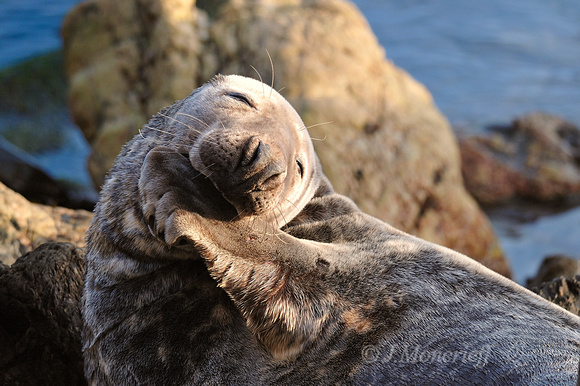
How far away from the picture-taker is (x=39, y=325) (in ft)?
11.9

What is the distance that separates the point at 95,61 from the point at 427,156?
171 inches

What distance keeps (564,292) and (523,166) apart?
271 inches

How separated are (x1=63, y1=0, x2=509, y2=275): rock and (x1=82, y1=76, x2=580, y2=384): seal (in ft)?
12.2

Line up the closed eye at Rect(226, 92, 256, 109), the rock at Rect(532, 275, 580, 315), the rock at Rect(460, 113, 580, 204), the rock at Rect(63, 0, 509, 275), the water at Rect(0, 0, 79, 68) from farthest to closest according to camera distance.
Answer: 1. the water at Rect(0, 0, 79, 68)
2. the rock at Rect(460, 113, 580, 204)
3. the rock at Rect(63, 0, 509, 275)
4. the rock at Rect(532, 275, 580, 315)
5. the closed eye at Rect(226, 92, 256, 109)

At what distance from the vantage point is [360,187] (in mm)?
6891

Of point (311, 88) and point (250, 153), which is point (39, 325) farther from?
point (311, 88)

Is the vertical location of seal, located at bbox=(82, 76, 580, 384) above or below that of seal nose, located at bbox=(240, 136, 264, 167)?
below

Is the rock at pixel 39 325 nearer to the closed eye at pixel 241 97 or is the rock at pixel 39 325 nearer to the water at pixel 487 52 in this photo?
the closed eye at pixel 241 97

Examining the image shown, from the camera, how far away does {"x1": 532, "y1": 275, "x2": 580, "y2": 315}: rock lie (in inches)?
163

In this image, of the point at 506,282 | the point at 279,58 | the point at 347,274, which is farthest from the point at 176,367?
the point at 279,58

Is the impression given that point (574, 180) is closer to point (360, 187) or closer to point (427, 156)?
point (427, 156)

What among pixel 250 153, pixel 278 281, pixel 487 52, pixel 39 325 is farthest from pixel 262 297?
pixel 487 52

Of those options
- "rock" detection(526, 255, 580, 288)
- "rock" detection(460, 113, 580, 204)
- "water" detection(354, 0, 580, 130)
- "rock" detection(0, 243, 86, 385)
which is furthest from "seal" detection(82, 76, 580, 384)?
"water" detection(354, 0, 580, 130)

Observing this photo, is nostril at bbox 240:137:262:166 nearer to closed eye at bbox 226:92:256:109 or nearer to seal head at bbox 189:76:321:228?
seal head at bbox 189:76:321:228
